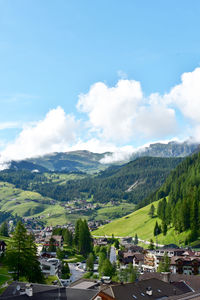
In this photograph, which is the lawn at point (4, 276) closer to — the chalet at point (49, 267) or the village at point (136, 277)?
the village at point (136, 277)

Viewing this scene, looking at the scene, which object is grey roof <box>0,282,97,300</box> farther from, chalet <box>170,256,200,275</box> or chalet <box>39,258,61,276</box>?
chalet <box>170,256,200,275</box>

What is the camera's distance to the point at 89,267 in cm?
13650

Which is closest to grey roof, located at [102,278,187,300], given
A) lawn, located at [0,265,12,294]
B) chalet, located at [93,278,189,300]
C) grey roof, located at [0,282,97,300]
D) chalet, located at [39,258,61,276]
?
chalet, located at [93,278,189,300]

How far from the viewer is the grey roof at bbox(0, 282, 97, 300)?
50.6 meters

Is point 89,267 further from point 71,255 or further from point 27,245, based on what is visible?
A: point 27,245

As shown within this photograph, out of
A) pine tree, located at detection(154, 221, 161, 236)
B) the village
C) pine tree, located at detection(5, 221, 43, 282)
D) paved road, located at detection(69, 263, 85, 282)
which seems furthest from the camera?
pine tree, located at detection(154, 221, 161, 236)

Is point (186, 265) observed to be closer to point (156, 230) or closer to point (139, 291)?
point (139, 291)

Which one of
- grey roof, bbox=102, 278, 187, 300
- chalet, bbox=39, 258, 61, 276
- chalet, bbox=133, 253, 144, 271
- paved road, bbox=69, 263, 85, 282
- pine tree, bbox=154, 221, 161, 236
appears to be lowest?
paved road, bbox=69, 263, 85, 282

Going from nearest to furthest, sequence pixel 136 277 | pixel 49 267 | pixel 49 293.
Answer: pixel 49 293 → pixel 136 277 → pixel 49 267

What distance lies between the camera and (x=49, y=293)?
53062 millimetres

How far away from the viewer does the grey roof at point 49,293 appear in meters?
50.6

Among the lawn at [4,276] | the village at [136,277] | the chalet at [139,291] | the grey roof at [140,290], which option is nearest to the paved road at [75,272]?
the village at [136,277]

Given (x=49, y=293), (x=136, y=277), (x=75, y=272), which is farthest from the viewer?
(x=75, y=272)

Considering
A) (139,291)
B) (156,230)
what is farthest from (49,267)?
(156,230)
